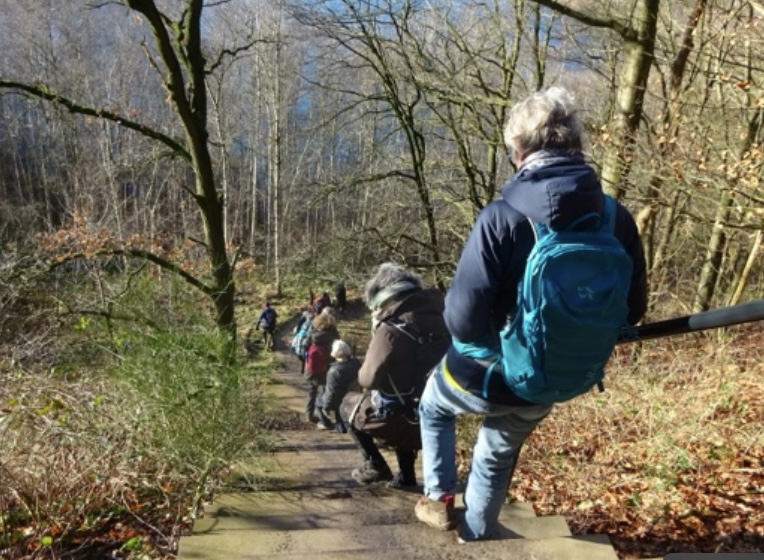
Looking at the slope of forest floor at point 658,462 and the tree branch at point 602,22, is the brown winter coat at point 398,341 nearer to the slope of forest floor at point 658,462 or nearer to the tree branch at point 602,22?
the slope of forest floor at point 658,462

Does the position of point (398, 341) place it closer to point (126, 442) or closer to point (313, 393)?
point (126, 442)

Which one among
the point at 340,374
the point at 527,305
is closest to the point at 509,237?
the point at 527,305

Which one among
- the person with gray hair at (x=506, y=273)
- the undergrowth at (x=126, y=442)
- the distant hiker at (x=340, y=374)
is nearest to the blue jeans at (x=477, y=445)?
the person with gray hair at (x=506, y=273)

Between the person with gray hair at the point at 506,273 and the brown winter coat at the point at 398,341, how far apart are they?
2.04 ft

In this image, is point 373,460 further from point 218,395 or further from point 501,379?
point 501,379

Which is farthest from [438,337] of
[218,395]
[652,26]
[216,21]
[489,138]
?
[216,21]

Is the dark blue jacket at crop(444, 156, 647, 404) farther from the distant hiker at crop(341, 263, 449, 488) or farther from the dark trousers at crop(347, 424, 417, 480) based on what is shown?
the dark trousers at crop(347, 424, 417, 480)

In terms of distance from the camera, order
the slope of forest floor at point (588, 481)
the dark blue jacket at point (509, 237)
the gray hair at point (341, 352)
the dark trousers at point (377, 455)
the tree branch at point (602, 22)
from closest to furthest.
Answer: the dark blue jacket at point (509, 237) → the slope of forest floor at point (588, 481) → the dark trousers at point (377, 455) → the tree branch at point (602, 22) → the gray hair at point (341, 352)

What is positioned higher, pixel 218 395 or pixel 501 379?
pixel 501 379

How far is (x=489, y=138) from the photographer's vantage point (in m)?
10.7

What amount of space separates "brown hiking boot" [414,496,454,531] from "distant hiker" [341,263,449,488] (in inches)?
31.3

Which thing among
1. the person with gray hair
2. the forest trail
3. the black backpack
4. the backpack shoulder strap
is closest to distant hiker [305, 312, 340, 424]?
the forest trail

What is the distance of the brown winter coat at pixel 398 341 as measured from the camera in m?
3.34

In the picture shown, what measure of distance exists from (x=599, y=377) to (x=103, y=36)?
3803 centimetres
